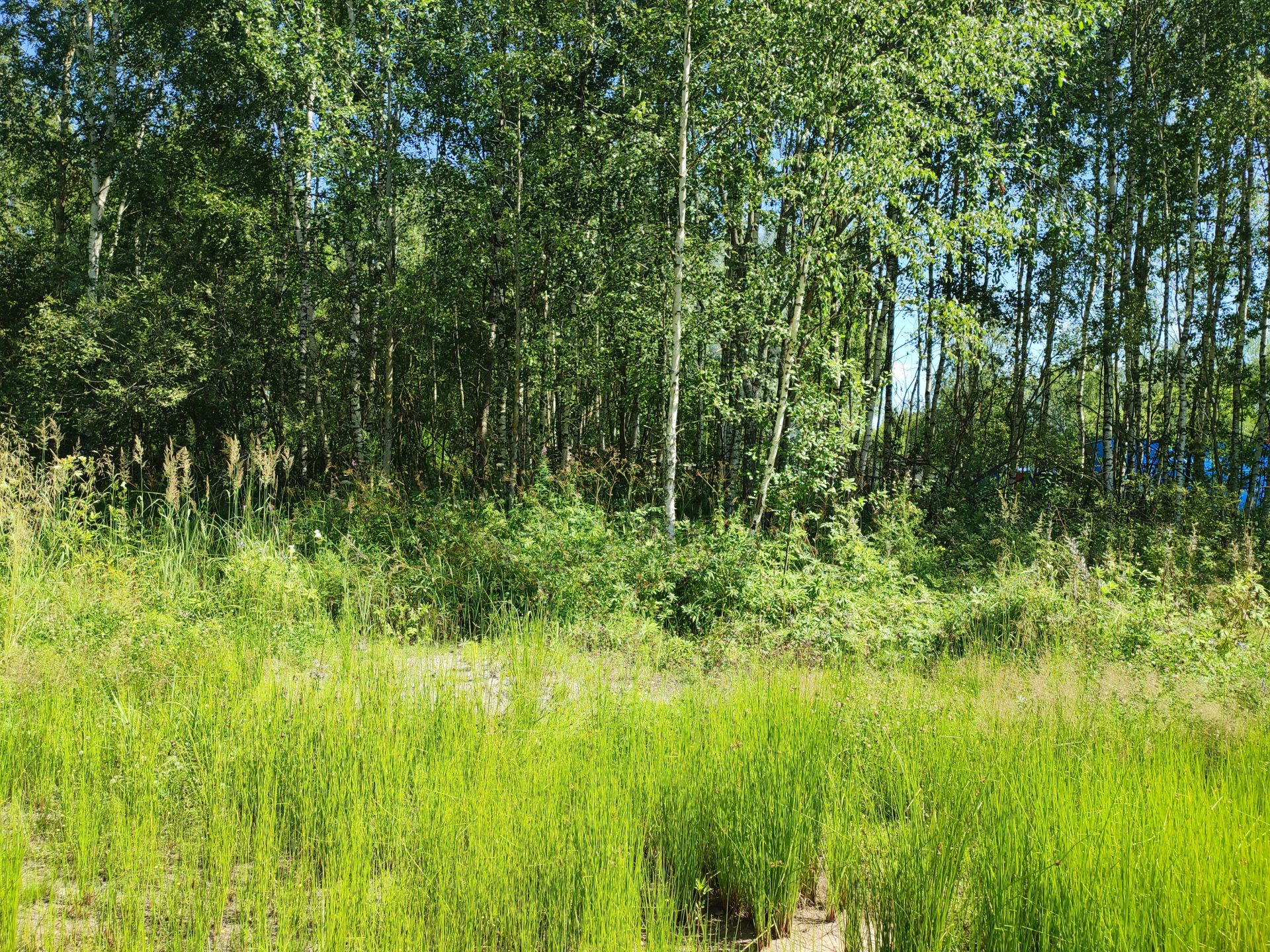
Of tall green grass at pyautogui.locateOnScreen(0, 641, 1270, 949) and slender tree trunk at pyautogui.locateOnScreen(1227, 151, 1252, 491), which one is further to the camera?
slender tree trunk at pyautogui.locateOnScreen(1227, 151, 1252, 491)

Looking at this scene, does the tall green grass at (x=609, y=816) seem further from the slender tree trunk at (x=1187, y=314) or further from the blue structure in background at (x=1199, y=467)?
the slender tree trunk at (x=1187, y=314)

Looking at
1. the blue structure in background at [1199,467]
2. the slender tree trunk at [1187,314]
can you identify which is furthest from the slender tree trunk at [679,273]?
the slender tree trunk at [1187,314]

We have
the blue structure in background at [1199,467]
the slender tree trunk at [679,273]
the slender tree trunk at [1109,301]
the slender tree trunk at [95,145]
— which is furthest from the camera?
the slender tree trunk at [95,145]

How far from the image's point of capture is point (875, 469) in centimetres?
1611

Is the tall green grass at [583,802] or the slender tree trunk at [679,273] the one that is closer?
the tall green grass at [583,802]

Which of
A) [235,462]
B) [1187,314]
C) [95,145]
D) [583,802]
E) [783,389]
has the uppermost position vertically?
[95,145]

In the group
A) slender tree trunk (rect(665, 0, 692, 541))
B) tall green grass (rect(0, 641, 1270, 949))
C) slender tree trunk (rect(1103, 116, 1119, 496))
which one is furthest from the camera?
slender tree trunk (rect(1103, 116, 1119, 496))

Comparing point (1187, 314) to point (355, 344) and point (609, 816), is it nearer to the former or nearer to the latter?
point (355, 344)

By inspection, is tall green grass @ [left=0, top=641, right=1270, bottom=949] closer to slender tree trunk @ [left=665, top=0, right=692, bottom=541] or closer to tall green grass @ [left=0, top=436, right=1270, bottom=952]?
tall green grass @ [left=0, top=436, right=1270, bottom=952]

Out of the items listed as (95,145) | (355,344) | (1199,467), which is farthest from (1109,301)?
(95,145)

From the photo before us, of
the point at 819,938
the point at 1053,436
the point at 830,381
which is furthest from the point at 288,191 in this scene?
the point at 1053,436

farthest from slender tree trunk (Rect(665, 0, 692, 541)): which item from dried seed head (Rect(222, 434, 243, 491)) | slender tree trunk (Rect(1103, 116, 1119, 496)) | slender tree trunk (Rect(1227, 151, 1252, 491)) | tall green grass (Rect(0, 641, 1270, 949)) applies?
slender tree trunk (Rect(1227, 151, 1252, 491))

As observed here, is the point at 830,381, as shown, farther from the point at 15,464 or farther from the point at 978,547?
the point at 15,464

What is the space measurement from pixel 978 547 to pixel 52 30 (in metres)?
22.5
